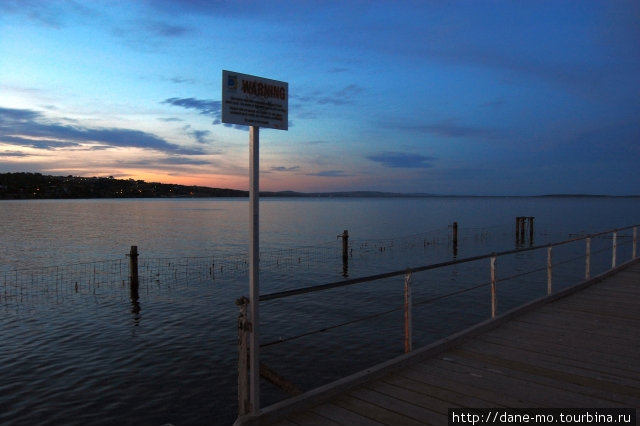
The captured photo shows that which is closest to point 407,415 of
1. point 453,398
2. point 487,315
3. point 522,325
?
point 453,398

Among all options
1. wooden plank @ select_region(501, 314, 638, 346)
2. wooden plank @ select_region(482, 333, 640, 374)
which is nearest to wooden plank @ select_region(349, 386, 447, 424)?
wooden plank @ select_region(482, 333, 640, 374)

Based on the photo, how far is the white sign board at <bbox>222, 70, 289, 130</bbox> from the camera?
393cm

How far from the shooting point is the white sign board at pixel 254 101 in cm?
393

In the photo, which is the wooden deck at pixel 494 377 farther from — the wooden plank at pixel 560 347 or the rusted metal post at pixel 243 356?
the rusted metal post at pixel 243 356

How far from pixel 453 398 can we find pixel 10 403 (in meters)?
10.1

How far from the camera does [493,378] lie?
5.32m

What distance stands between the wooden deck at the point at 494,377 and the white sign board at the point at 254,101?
2901 mm

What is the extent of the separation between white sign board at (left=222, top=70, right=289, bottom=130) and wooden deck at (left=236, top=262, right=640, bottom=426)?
2.90 m

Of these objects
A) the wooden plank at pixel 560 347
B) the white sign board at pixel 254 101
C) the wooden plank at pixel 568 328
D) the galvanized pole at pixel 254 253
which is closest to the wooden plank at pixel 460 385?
the wooden plank at pixel 560 347

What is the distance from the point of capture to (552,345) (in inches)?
260

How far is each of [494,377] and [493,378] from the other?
0.04 m

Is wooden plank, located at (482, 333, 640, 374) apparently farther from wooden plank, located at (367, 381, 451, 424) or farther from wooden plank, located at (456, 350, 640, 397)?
wooden plank, located at (367, 381, 451, 424)

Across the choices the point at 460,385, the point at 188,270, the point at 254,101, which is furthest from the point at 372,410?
the point at 188,270

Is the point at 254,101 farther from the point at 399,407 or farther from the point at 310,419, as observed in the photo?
the point at 399,407
